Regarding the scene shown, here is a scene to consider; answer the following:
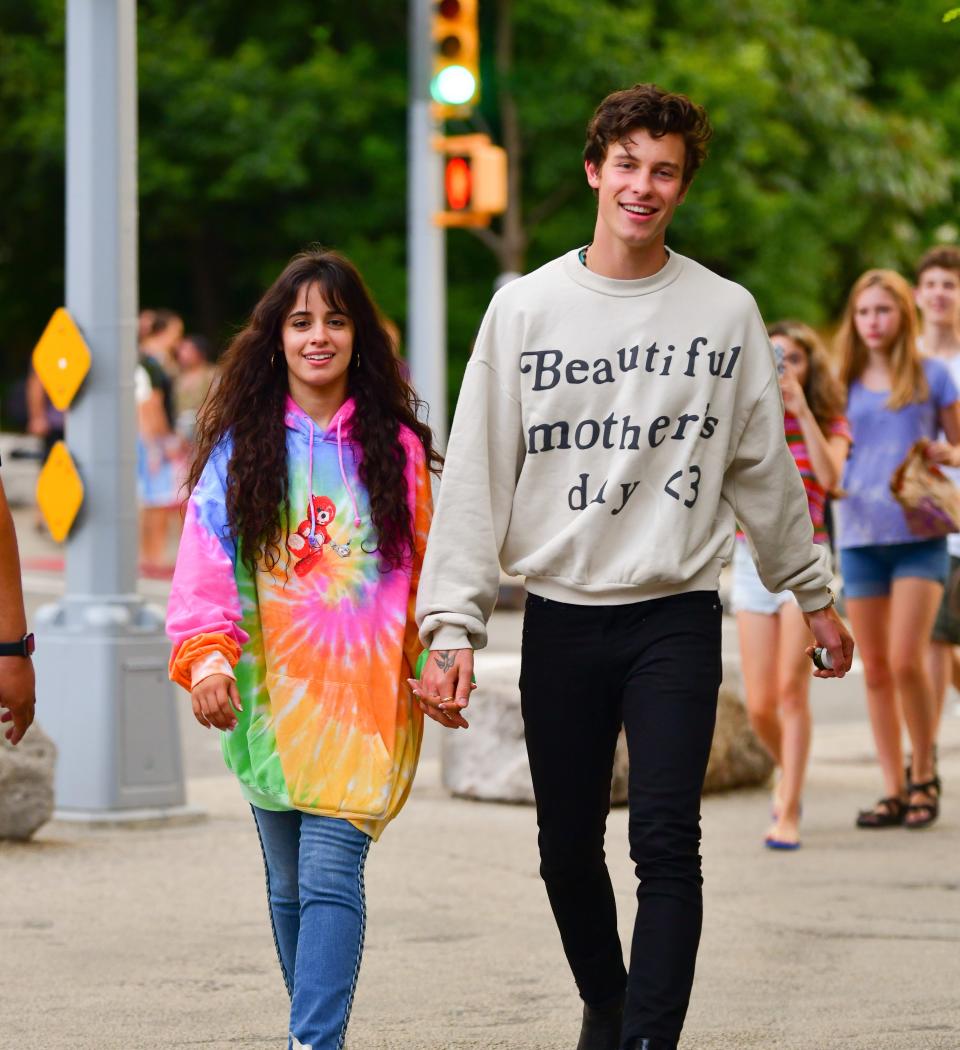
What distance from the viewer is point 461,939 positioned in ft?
20.2

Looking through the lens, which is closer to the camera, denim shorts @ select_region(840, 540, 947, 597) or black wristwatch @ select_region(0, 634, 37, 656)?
black wristwatch @ select_region(0, 634, 37, 656)

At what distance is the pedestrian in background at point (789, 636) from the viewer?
24.9ft

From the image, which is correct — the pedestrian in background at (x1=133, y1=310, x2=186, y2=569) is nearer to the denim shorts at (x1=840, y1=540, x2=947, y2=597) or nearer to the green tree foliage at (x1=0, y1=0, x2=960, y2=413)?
the denim shorts at (x1=840, y1=540, x2=947, y2=597)

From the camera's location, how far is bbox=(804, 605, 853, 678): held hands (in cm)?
465

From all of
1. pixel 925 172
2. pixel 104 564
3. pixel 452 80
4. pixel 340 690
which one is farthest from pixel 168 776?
pixel 925 172

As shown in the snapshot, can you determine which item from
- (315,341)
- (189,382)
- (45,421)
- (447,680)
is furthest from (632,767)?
(189,382)

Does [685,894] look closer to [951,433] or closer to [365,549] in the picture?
[365,549]

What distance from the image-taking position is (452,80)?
16.7m

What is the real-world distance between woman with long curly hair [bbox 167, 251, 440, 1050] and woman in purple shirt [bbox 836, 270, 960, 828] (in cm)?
Answer: 351

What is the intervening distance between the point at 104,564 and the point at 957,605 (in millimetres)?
3019

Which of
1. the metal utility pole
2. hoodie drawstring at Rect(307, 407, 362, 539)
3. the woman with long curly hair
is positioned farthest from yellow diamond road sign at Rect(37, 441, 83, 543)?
hoodie drawstring at Rect(307, 407, 362, 539)

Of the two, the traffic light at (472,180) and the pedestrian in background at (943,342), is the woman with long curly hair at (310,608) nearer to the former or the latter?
the pedestrian in background at (943,342)

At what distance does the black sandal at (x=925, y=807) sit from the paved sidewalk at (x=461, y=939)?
54 millimetres

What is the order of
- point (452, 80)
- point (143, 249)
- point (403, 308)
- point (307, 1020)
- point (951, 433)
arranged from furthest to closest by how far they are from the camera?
point (143, 249) → point (403, 308) → point (452, 80) → point (951, 433) → point (307, 1020)
